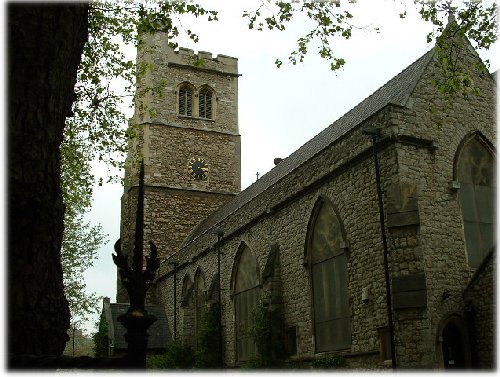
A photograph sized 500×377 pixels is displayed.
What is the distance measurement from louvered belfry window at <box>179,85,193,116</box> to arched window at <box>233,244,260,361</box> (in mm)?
15797

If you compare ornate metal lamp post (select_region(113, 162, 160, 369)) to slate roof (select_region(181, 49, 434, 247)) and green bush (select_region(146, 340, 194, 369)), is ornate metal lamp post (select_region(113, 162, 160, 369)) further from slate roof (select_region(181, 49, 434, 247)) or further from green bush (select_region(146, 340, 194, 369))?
green bush (select_region(146, 340, 194, 369))

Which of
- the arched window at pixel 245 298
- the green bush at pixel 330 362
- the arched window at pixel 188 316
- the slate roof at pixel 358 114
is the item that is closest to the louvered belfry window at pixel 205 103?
the slate roof at pixel 358 114

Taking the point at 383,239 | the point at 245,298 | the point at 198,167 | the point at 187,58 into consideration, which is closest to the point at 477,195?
the point at 383,239

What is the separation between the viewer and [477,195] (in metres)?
13.6

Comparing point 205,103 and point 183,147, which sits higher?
point 205,103

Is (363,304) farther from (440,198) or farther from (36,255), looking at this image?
(36,255)

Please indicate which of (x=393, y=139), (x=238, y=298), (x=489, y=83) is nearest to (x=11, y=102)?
(x=393, y=139)

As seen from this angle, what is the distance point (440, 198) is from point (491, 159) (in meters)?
2.13

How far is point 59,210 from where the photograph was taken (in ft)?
11.6

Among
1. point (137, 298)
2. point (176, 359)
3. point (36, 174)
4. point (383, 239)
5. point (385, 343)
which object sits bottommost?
point (176, 359)

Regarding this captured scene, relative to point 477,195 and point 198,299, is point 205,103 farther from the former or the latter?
point 477,195

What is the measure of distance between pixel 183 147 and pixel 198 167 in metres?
1.43

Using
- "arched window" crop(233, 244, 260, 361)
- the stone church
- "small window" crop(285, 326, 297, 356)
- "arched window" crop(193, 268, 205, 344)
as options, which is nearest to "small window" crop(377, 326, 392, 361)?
the stone church

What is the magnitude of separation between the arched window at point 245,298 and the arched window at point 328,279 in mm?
3370
